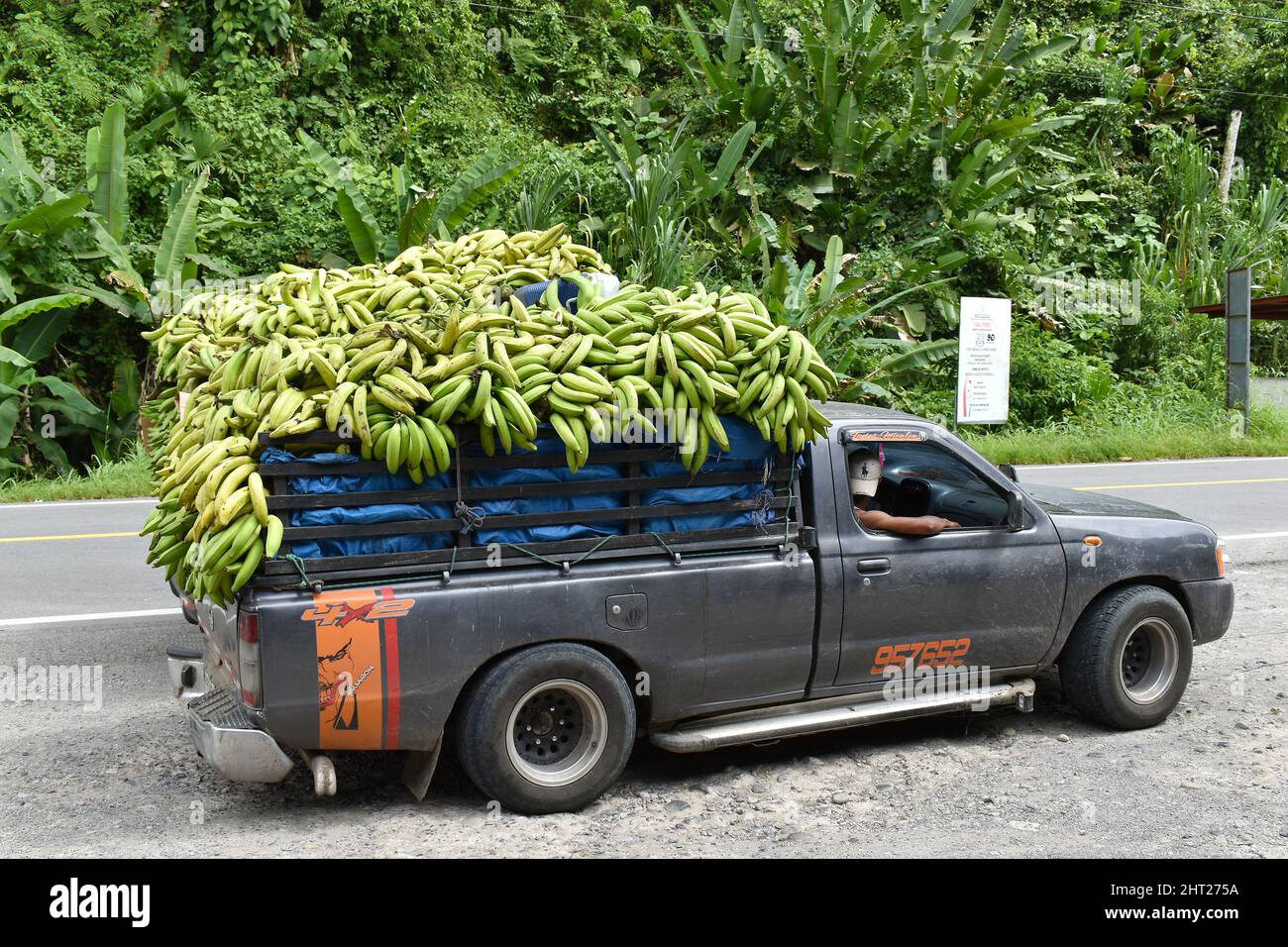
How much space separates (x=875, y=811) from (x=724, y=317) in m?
2.36

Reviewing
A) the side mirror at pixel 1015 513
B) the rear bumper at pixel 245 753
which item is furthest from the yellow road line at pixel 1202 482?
the rear bumper at pixel 245 753

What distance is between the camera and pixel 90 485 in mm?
14023

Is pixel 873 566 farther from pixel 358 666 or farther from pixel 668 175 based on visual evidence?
pixel 668 175

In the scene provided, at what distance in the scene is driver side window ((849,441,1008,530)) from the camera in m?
6.17

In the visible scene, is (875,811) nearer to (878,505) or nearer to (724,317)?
(878,505)

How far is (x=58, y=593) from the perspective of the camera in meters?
8.86

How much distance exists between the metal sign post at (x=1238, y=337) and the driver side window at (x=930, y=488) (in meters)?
17.1

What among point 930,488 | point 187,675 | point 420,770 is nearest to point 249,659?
point 420,770

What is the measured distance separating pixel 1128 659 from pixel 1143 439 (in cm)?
1494

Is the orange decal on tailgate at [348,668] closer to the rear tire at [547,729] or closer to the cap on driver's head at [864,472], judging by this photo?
the rear tire at [547,729]

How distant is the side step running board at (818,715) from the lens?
215 inches

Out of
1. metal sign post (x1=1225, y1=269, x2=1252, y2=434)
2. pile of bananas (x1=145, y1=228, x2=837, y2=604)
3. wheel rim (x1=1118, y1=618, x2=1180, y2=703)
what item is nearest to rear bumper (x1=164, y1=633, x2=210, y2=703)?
pile of bananas (x1=145, y1=228, x2=837, y2=604)

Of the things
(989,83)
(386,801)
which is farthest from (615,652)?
(989,83)

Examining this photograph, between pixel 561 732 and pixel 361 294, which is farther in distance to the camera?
pixel 361 294
